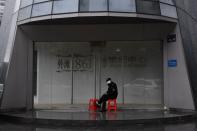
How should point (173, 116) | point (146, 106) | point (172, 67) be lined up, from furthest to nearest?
point (146, 106) < point (172, 67) < point (173, 116)

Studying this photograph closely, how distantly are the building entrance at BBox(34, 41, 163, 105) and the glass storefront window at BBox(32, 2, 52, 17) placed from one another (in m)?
2.80

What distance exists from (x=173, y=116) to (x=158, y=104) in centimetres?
449

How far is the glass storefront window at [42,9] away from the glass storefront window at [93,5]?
1622 millimetres

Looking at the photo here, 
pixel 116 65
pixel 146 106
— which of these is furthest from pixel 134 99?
pixel 116 65

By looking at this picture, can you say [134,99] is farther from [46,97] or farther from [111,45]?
[46,97]

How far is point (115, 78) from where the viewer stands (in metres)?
20.5

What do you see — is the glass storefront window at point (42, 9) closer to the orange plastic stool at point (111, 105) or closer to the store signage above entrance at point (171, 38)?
the orange plastic stool at point (111, 105)

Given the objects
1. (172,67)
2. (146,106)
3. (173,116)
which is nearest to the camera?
(173,116)

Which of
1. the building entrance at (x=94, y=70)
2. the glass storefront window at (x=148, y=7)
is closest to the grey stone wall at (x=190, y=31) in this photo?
the glass storefront window at (x=148, y=7)

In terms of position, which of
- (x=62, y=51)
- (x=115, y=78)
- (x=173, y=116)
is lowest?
(x=173, y=116)

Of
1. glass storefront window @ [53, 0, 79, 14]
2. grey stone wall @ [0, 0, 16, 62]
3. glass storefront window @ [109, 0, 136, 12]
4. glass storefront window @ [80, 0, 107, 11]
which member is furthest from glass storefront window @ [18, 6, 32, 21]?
glass storefront window @ [109, 0, 136, 12]

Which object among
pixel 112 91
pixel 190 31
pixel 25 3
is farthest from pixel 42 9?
pixel 190 31

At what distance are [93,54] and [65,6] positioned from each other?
13.6ft

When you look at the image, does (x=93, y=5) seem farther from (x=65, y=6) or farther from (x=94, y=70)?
(x=94, y=70)
